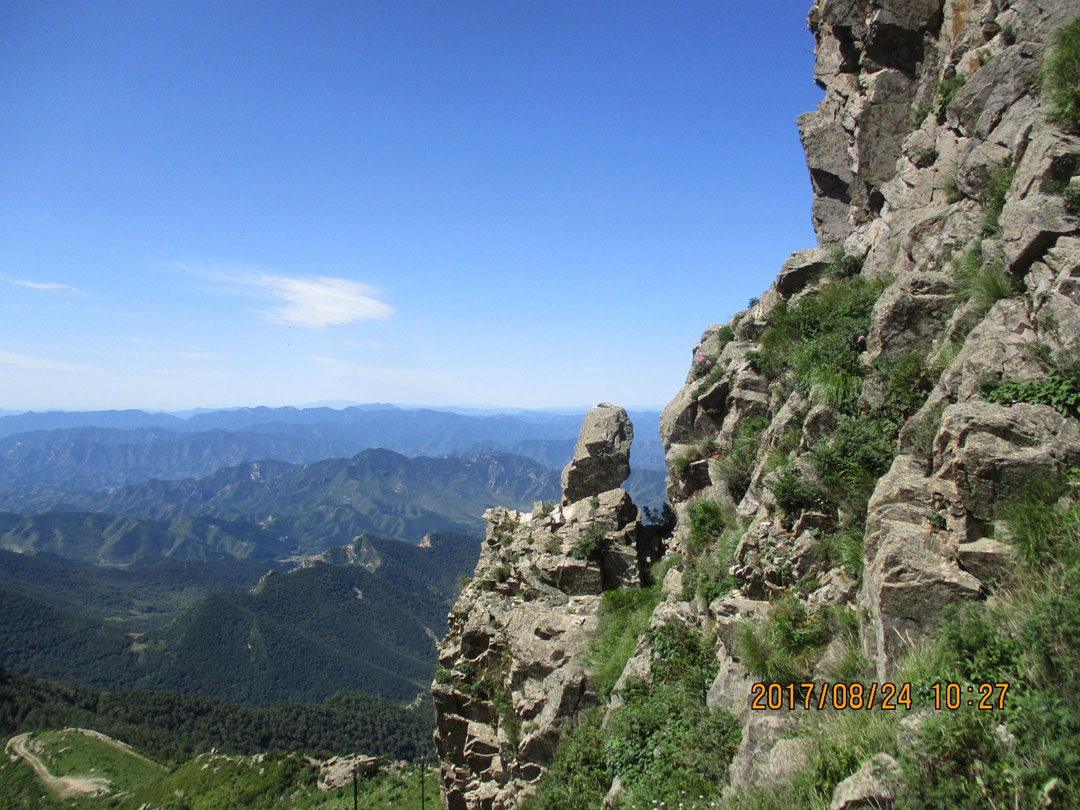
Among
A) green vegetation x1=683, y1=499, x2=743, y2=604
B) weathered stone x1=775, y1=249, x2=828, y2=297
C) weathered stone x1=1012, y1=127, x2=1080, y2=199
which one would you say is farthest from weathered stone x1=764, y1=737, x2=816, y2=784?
weathered stone x1=775, y1=249, x2=828, y2=297

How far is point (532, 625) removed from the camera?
66.0 feet

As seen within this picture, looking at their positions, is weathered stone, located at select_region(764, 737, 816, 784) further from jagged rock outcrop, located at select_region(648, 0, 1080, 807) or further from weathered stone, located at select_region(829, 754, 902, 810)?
weathered stone, located at select_region(829, 754, 902, 810)

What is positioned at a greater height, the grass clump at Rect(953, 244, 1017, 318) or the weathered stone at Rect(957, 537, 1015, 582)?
the grass clump at Rect(953, 244, 1017, 318)

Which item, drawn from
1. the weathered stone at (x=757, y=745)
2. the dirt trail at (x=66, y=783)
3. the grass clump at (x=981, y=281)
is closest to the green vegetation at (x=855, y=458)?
the grass clump at (x=981, y=281)

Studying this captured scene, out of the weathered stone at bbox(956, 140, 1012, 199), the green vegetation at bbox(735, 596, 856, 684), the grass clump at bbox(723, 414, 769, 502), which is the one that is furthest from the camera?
the grass clump at bbox(723, 414, 769, 502)

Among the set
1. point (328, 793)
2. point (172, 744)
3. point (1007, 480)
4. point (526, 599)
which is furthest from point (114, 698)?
point (1007, 480)

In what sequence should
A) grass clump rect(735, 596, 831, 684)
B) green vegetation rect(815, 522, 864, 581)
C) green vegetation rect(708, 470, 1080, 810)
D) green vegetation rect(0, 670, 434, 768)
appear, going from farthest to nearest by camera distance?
green vegetation rect(0, 670, 434, 768)
green vegetation rect(815, 522, 864, 581)
grass clump rect(735, 596, 831, 684)
green vegetation rect(708, 470, 1080, 810)

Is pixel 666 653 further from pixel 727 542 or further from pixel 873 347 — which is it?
pixel 873 347

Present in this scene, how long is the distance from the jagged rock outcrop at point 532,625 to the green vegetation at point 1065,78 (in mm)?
16459

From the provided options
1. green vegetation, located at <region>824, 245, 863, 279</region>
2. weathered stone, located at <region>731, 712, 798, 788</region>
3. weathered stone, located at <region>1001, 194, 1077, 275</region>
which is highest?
green vegetation, located at <region>824, 245, 863, 279</region>

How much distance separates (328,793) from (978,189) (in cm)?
7085

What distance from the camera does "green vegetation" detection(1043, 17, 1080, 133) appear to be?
986 cm

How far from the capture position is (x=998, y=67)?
13.1 meters
